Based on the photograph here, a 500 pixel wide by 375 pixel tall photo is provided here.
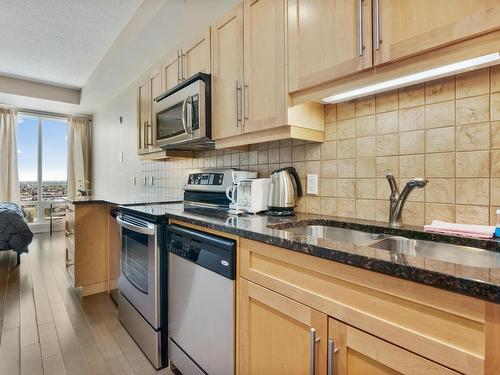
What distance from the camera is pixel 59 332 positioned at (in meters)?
2.03

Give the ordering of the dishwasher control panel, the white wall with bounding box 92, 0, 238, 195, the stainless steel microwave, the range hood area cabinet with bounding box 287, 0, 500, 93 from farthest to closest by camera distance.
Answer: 1. the white wall with bounding box 92, 0, 238, 195
2. the stainless steel microwave
3. the dishwasher control panel
4. the range hood area cabinet with bounding box 287, 0, 500, 93

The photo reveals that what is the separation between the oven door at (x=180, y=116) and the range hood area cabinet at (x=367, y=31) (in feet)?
2.37

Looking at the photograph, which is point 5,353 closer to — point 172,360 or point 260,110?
point 172,360

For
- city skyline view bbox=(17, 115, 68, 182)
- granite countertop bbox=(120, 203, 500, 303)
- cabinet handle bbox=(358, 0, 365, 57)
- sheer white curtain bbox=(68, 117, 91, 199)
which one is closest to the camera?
granite countertop bbox=(120, 203, 500, 303)

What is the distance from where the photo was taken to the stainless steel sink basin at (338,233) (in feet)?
4.06

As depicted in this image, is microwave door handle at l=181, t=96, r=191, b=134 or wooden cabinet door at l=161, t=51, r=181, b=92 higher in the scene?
wooden cabinet door at l=161, t=51, r=181, b=92

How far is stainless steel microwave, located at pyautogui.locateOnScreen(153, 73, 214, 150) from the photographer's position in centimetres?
182

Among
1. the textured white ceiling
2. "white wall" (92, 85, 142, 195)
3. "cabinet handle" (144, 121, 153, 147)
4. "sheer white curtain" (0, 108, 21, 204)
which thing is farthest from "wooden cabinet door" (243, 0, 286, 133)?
"sheer white curtain" (0, 108, 21, 204)

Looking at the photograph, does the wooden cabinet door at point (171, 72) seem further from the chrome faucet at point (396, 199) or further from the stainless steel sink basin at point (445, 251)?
the stainless steel sink basin at point (445, 251)

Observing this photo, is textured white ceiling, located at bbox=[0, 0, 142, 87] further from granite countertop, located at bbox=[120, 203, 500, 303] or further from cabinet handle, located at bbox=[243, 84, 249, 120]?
granite countertop, located at bbox=[120, 203, 500, 303]

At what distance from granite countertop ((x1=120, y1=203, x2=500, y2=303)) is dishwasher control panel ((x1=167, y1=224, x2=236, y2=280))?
0.06 meters

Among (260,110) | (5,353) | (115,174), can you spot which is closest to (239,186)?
(260,110)

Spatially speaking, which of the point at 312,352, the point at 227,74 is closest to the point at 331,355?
→ the point at 312,352

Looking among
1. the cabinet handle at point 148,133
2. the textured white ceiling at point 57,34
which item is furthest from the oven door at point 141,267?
the textured white ceiling at point 57,34
